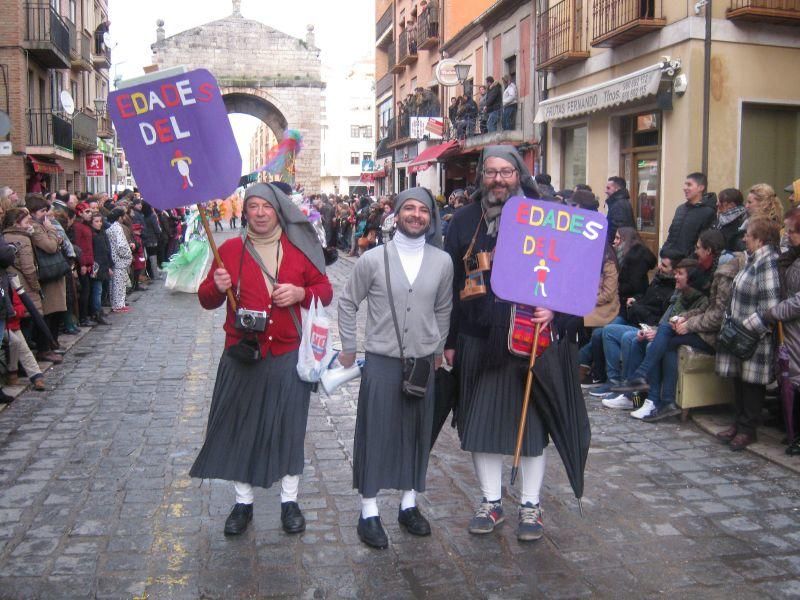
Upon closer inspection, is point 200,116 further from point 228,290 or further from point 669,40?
point 669,40

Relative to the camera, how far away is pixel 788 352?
6105 millimetres

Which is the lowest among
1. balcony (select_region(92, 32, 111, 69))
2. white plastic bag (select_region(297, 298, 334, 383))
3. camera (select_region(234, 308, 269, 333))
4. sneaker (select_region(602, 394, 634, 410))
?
sneaker (select_region(602, 394, 634, 410))

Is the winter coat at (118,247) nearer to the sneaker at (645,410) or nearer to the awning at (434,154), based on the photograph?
the sneaker at (645,410)

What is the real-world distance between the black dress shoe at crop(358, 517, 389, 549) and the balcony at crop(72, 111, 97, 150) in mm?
29841

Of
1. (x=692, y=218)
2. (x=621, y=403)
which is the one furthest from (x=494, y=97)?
(x=621, y=403)

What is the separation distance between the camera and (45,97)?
29.4m

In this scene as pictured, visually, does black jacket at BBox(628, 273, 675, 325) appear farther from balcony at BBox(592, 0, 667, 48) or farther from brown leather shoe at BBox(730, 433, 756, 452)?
balcony at BBox(592, 0, 667, 48)

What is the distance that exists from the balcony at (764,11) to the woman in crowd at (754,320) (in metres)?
6.88

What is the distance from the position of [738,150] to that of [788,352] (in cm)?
747

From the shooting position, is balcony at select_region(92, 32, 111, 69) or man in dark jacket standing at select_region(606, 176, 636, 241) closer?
man in dark jacket standing at select_region(606, 176, 636, 241)

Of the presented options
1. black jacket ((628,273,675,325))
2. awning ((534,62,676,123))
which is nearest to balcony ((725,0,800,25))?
awning ((534,62,676,123))

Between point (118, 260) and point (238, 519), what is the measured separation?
10.2 m

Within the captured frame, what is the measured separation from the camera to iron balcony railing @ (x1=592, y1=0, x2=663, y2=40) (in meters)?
13.2

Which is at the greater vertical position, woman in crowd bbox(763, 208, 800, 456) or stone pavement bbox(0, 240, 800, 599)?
woman in crowd bbox(763, 208, 800, 456)
